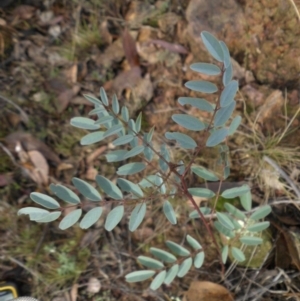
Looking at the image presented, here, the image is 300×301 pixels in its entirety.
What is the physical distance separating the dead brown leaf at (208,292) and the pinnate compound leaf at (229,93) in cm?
81

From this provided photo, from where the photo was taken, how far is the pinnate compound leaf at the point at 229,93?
3.52 ft


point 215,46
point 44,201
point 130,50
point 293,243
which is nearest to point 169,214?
point 44,201

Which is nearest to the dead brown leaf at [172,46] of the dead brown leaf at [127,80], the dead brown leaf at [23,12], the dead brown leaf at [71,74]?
the dead brown leaf at [127,80]

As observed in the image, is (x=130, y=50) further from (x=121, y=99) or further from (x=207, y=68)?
(x=207, y=68)

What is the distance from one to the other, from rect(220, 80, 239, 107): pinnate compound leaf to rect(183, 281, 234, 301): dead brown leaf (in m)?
0.81

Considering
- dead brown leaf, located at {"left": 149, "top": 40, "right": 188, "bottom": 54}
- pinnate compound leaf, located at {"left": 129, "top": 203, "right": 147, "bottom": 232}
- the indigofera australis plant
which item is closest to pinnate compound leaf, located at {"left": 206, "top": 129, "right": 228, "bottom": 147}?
the indigofera australis plant

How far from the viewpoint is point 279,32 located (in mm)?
1811

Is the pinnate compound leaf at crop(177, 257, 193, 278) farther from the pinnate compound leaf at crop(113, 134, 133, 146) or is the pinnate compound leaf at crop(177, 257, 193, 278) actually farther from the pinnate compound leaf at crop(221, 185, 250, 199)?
the pinnate compound leaf at crop(113, 134, 133, 146)

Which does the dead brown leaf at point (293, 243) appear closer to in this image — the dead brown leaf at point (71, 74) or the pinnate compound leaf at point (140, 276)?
Result: the pinnate compound leaf at point (140, 276)

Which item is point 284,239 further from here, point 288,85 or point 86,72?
point 86,72

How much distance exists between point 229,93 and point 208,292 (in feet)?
2.78

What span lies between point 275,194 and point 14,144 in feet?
3.61

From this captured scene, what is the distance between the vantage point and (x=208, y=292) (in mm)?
1645

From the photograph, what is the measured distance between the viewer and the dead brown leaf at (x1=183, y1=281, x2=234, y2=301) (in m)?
1.64
